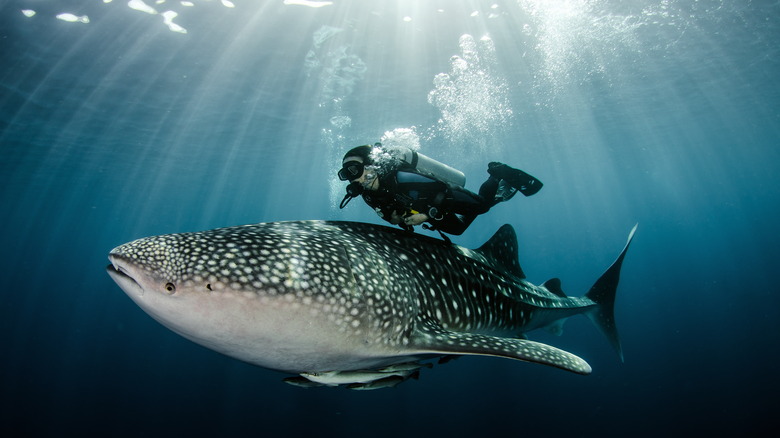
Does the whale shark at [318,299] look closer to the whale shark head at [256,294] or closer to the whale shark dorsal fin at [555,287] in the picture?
the whale shark head at [256,294]

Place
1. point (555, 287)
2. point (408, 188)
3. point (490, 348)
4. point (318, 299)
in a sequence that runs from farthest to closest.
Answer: point (555, 287), point (408, 188), point (490, 348), point (318, 299)

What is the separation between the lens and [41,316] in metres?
42.2

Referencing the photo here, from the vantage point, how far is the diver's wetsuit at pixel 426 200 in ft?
12.6

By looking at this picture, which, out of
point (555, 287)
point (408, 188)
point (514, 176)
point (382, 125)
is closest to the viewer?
point (408, 188)

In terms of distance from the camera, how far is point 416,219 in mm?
4094

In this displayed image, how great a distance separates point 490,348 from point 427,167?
234 centimetres

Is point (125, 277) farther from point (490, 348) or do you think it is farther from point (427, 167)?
point (427, 167)

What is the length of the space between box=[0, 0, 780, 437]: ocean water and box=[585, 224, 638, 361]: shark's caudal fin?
7093mm

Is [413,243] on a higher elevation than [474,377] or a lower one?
higher

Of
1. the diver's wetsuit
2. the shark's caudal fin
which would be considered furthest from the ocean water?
the diver's wetsuit

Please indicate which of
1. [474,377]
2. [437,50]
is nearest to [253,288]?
[474,377]

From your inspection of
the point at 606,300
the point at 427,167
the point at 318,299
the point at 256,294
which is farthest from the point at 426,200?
the point at 606,300

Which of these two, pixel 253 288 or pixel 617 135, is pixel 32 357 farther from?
pixel 617 135

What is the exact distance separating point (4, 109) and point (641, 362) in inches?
1290
